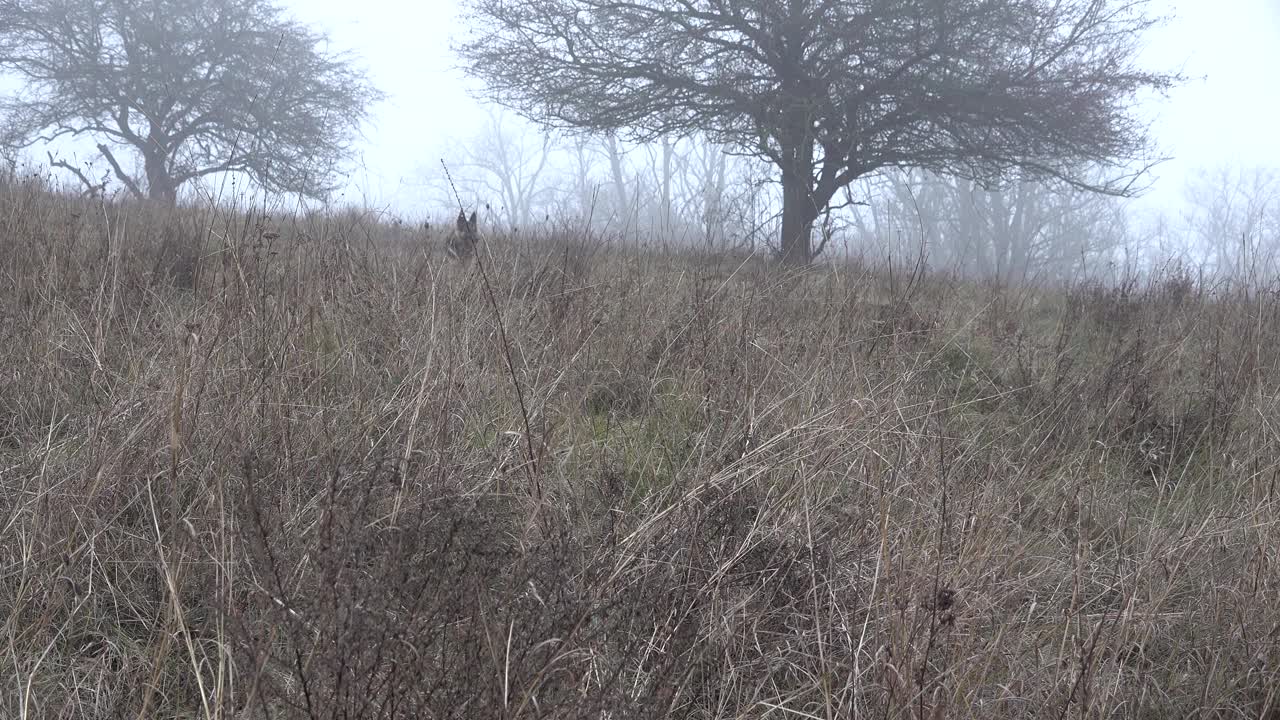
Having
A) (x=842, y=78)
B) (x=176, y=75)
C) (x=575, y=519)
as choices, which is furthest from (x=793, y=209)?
(x=176, y=75)

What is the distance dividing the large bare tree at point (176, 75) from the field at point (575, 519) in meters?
13.9

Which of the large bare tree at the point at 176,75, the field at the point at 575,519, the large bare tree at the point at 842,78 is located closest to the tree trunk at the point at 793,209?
the large bare tree at the point at 842,78

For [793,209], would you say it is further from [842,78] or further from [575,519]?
[575,519]

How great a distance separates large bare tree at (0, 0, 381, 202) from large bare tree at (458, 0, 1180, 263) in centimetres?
857

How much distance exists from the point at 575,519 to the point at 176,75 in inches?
690

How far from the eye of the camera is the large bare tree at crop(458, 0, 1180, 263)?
799cm

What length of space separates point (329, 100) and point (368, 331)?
15.9 meters

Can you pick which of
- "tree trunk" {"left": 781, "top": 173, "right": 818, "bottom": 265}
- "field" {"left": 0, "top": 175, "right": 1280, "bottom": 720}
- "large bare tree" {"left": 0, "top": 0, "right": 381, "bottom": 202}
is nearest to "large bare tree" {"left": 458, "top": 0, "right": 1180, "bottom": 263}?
"tree trunk" {"left": 781, "top": 173, "right": 818, "bottom": 265}

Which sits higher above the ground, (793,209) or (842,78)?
(842,78)

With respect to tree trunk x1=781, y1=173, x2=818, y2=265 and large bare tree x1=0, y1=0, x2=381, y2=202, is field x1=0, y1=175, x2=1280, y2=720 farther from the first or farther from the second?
large bare tree x1=0, y1=0, x2=381, y2=202

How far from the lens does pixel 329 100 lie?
16734 mm

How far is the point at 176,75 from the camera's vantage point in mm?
15750

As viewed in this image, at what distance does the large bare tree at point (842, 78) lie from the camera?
26.2 feet

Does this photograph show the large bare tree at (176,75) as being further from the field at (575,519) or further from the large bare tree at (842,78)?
the field at (575,519)
